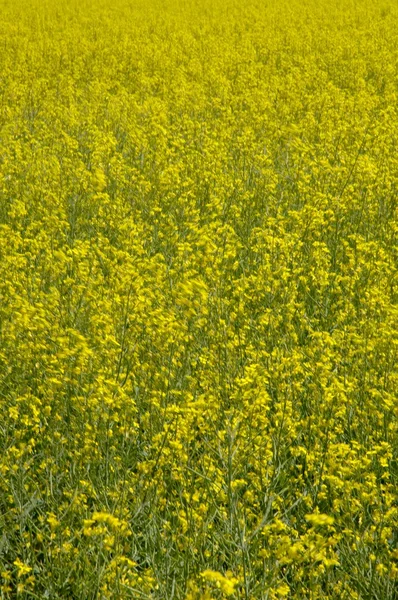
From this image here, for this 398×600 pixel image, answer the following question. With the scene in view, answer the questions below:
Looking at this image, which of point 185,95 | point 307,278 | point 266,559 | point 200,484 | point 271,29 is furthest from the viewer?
point 271,29

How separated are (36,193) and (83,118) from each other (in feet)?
7.72

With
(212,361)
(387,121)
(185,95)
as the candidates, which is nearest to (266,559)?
(212,361)

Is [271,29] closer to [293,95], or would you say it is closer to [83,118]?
[293,95]

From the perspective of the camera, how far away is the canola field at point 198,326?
274 cm

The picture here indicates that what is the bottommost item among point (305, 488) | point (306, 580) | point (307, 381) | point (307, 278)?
point (306, 580)

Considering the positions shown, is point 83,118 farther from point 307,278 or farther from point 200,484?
point 200,484

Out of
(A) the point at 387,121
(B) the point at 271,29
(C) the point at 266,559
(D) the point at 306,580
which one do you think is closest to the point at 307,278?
(D) the point at 306,580

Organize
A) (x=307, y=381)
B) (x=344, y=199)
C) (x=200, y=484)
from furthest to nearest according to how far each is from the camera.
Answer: (x=344, y=199) → (x=307, y=381) → (x=200, y=484)

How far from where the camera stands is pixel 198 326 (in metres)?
3.75

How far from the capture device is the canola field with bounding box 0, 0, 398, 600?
2.74 m

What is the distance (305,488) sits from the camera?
3277 millimetres

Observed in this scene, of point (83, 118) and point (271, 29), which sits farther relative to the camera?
point (271, 29)

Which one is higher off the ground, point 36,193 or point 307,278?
point 36,193

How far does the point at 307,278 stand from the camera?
15.6 ft
